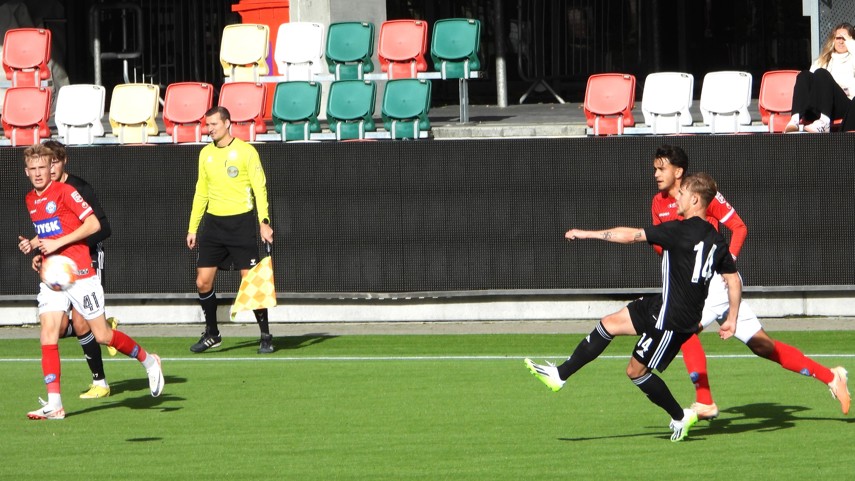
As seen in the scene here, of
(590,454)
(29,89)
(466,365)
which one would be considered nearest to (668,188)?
(590,454)

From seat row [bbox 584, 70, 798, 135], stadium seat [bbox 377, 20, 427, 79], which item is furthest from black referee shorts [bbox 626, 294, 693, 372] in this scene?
stadium seat [bbox 377, 20, 427, 79]

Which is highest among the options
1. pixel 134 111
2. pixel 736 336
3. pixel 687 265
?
pixel 134 111

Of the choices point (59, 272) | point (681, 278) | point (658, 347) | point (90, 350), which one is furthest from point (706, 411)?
point (90, 350)

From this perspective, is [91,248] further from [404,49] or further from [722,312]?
[404,49]

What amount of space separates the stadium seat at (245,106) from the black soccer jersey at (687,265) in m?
9.86

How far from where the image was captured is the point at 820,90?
1516 cm

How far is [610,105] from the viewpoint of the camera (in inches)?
680

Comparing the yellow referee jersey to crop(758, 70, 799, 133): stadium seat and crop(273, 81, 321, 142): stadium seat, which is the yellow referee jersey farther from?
crop(758, 70, 799, 133): stadium seat

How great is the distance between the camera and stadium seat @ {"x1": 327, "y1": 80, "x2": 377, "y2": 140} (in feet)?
57.2

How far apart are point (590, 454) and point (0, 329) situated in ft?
30.8

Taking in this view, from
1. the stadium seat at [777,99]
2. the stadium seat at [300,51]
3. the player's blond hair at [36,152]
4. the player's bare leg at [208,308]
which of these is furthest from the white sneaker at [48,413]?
the stadium seat at [777,99]

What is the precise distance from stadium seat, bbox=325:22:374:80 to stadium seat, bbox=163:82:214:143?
1732 mm

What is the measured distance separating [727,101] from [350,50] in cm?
505

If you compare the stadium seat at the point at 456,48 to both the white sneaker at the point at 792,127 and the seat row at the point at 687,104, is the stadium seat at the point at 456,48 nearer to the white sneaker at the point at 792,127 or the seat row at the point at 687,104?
the seat row at the point at 687,104
